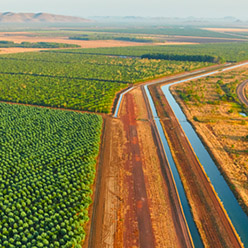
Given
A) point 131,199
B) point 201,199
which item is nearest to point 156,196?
point 131,199

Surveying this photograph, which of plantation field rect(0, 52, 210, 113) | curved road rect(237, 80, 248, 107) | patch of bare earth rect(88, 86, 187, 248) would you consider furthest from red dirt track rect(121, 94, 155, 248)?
curved road rect(237, 80, 248, 107)

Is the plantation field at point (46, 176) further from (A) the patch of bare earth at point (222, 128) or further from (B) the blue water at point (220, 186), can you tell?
(A) the patch of bare earth at point (222, 128)

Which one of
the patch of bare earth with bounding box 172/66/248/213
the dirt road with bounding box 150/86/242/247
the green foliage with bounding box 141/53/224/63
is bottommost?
the dirt road with bounding box 150/86/242/247

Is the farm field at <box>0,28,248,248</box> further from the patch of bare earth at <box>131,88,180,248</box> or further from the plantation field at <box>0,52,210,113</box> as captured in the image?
the plantation field at <box>0,52,210,113</box>

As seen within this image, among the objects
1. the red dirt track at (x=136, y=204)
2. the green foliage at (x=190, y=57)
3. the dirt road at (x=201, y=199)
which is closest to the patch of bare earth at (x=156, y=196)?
the red dirt track at (x=136, y=204)

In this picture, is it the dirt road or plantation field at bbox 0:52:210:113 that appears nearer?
the dirt road

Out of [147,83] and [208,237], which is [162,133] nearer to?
[208,237]

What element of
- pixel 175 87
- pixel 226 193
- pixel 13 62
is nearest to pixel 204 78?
pixel 175 87
